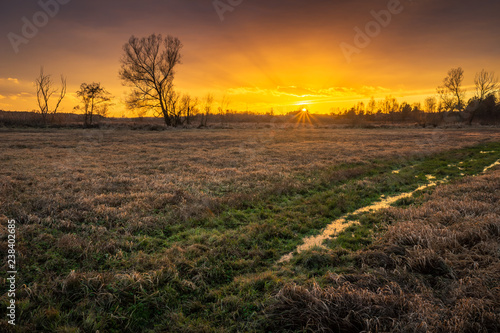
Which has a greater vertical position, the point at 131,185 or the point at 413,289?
the point at 131,185

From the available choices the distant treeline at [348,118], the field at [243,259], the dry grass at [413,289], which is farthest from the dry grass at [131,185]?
the distant treeline at [348,118]

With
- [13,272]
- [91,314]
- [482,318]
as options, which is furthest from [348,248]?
[13,272]

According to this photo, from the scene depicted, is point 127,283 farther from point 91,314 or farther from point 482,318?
point 482,318

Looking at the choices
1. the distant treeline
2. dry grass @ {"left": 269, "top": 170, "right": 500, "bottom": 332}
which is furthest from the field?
the distant treeline

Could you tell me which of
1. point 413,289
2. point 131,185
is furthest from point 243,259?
point 131,185

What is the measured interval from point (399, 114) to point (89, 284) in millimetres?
122497

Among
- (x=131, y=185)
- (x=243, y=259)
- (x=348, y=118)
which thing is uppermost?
(x=348, y=118)

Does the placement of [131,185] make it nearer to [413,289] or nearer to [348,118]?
[413,289]

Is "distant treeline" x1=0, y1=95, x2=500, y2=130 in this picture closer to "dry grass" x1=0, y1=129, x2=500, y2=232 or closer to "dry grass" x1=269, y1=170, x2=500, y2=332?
"dry grass" x1=0, y1=129, x2=500, y2=232

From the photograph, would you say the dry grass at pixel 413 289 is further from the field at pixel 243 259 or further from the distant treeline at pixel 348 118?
the distant treeline at pixel 348 118

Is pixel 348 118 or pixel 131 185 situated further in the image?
pixel 348 118

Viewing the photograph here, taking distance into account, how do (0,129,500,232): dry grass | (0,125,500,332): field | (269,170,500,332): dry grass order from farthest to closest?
(0,129,500,232): dry grass → (0,125,500,332): field → (269,170,500,332): dry grass

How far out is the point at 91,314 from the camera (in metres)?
3.45

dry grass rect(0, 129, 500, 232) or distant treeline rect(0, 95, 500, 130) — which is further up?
distant treeline rect(0, 95, 500, 130)
